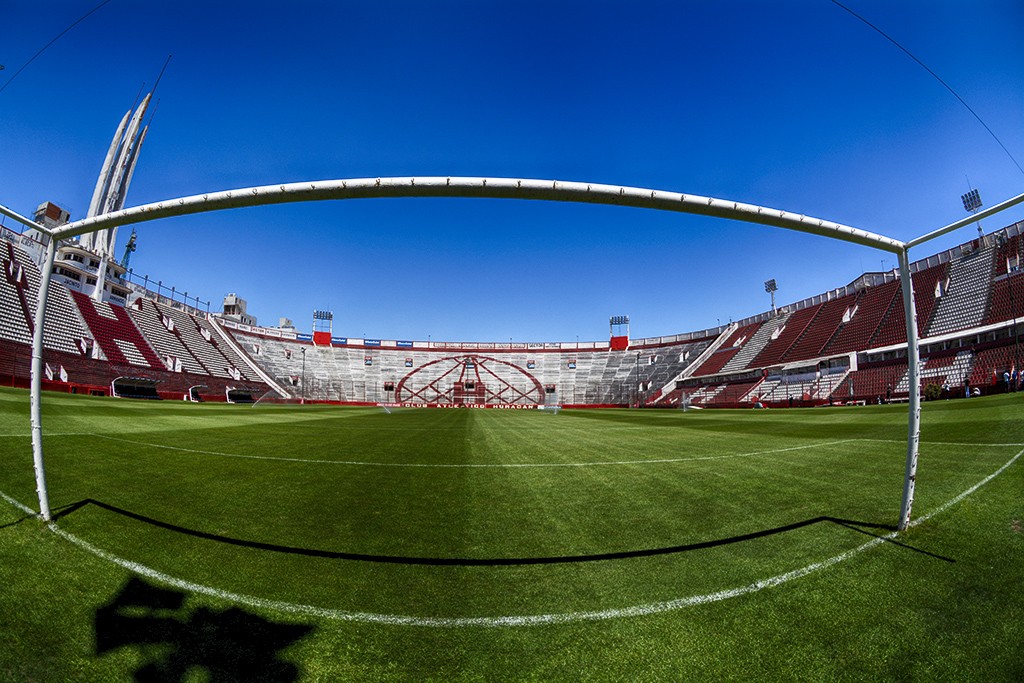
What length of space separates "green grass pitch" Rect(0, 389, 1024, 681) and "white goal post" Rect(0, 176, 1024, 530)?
957 millimetres

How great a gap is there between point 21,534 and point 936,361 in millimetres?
49418

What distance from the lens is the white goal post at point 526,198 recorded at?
3533mm

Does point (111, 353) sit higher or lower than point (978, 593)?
higher

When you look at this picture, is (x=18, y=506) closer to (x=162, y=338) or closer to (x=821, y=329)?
(x=162, y=338)

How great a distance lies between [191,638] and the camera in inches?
94.7

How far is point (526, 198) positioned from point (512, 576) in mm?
3220

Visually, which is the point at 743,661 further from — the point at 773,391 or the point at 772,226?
the point at 773,391

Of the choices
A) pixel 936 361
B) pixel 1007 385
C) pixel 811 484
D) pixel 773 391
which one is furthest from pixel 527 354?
pixel 811 484

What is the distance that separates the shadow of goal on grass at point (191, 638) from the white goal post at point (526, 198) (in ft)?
7.58

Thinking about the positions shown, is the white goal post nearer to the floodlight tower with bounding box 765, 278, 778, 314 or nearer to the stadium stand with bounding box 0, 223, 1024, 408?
the stadium stand with bounding box 0, 223, 1024, 408

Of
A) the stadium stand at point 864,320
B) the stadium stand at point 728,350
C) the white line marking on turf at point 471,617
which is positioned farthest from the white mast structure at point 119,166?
the stadium stand at point 864,320

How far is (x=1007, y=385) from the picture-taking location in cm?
2541

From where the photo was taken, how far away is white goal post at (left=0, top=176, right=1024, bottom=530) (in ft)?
11.6

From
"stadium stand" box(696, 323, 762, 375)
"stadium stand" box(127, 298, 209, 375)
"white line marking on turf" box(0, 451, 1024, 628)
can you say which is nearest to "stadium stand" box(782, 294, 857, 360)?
"stadium stand" box(696, 323, 762, 375)
